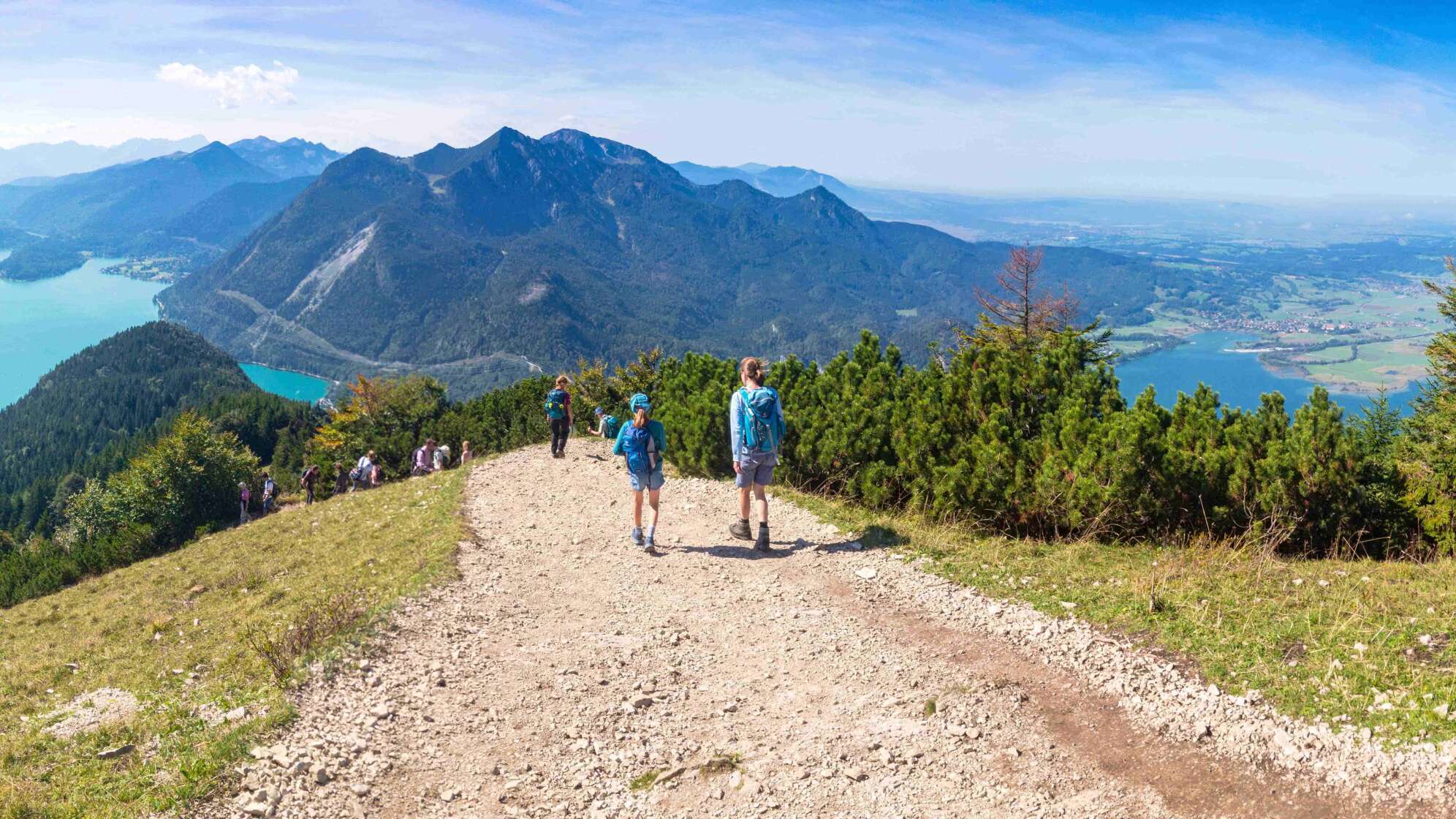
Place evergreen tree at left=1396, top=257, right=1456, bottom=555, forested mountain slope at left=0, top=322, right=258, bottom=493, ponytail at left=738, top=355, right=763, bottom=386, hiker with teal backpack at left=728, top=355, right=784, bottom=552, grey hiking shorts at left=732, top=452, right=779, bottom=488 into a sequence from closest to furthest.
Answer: evergreen tree at left=1396, top=257, right=1456, bottom=555, ponytail at left=738, top=355, right=763, bottom=386, hiker with teal backpack at left=728, top=355, right=784, bottom=552, grey hiking shorts at left=732, top=452, right=779, bottom=488, forested mountain slope at left=0, top=322, right=258, bottom=493

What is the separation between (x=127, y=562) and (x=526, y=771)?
3059cm

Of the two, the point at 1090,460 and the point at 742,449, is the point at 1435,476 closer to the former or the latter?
the point at 1090,460

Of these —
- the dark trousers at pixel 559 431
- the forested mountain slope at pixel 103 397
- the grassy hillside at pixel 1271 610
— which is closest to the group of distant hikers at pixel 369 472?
the dark trousers at pixel 559 431

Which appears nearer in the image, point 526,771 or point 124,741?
point 526,771

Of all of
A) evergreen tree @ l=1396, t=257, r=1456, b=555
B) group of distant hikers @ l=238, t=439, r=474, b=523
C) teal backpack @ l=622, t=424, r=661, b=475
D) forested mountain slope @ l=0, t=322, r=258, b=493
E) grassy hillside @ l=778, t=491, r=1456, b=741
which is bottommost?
forested mountain slope @ l=0, t=322, r=258, b=493

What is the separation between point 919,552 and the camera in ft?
36.5

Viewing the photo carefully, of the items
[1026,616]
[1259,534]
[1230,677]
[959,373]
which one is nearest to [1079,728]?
[1230,677]

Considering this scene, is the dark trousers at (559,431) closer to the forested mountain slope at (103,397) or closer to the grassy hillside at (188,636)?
the grassy hillside at (188,636)

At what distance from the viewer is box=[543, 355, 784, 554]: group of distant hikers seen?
11.2 meters

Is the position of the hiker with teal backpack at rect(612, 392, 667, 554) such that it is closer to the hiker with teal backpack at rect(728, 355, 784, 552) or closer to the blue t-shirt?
the blue t-shirt

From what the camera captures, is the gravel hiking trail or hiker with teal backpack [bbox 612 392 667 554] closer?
the gravel hiking trail

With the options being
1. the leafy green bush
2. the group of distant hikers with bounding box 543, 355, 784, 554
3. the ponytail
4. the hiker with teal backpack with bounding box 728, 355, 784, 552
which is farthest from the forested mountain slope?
the ponytail

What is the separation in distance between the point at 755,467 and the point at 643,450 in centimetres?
189

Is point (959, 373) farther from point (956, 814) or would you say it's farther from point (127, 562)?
point (127, 562)
